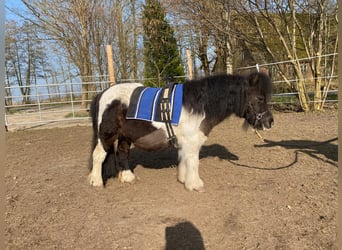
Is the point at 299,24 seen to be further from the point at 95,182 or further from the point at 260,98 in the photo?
the point at 95,182

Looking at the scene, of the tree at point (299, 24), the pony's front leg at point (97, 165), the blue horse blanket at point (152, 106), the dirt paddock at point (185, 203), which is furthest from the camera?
the tree at point (299, 24)

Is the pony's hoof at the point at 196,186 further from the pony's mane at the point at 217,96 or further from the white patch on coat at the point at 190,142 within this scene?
the pony's mane at the point at 217,96

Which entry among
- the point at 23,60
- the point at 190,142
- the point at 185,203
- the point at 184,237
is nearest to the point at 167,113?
the point at 190,142

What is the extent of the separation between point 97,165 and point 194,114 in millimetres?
1607

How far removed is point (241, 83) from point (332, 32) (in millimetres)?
9329

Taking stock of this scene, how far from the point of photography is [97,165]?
4.42 meters

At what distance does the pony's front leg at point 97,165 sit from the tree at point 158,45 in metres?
11.7

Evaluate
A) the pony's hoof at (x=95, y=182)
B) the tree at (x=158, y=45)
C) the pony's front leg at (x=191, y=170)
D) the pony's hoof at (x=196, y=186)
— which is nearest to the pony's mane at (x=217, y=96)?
the pony's front leg at (x=191, y=170)

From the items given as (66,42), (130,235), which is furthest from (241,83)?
(66,42)

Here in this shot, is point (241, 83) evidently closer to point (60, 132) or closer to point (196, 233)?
point (196, 233)

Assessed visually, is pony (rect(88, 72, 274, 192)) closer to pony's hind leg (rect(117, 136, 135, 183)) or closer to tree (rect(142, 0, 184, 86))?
pony's hind leg (rect(117, 136, 135, 183))

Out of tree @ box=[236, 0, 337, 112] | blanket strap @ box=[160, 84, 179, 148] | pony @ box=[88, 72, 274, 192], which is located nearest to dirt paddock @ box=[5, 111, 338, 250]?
pony @ box=[88, 72, 274, 192]

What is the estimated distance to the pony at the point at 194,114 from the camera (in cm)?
400

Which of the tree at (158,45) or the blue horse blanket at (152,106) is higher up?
the tree at (158,45)
